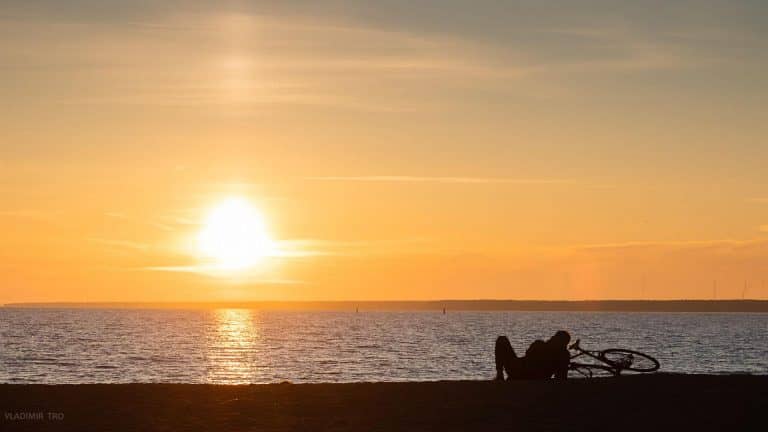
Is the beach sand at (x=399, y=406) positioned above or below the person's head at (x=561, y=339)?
below

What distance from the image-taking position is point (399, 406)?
22.2 meters

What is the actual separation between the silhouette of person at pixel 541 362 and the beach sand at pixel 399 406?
12.6 feet

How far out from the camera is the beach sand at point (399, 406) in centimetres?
1997

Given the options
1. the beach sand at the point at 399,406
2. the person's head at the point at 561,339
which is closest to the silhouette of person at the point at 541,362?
the person's head at the point at 561,339

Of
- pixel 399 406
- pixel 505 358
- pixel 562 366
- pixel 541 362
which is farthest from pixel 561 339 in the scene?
pixel 399 406

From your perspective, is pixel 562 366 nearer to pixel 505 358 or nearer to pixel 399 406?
pixel 505 358

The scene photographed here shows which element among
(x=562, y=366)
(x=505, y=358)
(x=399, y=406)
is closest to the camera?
(x=399, y=406)

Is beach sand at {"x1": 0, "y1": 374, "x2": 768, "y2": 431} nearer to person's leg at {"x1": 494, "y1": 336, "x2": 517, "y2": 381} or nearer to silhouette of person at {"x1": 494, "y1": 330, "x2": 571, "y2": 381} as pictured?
silhouette of person at {"x1": 494, "y1": 330, "x2": 571, "y2": 381}

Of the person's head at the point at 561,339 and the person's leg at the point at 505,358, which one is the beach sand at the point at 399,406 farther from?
the person's leg at the point at 505,358

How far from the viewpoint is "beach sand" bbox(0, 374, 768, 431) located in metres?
20.0

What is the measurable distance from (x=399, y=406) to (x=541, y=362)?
9.50 metres

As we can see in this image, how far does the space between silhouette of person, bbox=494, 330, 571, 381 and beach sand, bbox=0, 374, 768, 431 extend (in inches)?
152

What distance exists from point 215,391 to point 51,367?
71.8 m

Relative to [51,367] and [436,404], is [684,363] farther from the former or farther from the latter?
[436,404]
